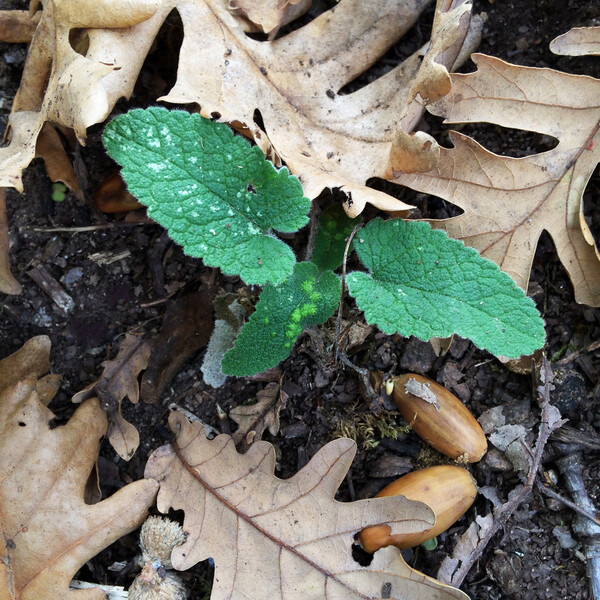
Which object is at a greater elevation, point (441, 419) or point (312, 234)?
point (312, 234)

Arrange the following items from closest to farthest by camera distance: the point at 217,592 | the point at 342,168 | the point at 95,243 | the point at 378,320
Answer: the point at 378,320 → the point at 217,592 → the point at 342,168 → the point at 95,243

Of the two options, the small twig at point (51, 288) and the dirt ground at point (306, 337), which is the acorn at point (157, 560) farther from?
the small twig at point (51, 288)

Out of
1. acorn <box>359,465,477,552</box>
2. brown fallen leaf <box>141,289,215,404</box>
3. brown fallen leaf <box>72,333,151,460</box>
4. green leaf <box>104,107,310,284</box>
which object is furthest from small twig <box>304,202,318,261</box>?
acorn <box>359,465,477,552</box>

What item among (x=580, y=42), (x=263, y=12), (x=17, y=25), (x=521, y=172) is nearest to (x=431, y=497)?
(x=521, y=172)

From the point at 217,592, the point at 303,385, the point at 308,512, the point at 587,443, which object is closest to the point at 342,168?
the point at 303,385

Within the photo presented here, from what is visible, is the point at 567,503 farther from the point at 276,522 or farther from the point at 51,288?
the point at 51,288

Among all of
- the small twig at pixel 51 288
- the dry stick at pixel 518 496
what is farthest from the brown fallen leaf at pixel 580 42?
the small twig at pixel 51 288

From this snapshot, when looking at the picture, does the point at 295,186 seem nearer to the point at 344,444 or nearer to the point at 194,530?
the point at 344,444
